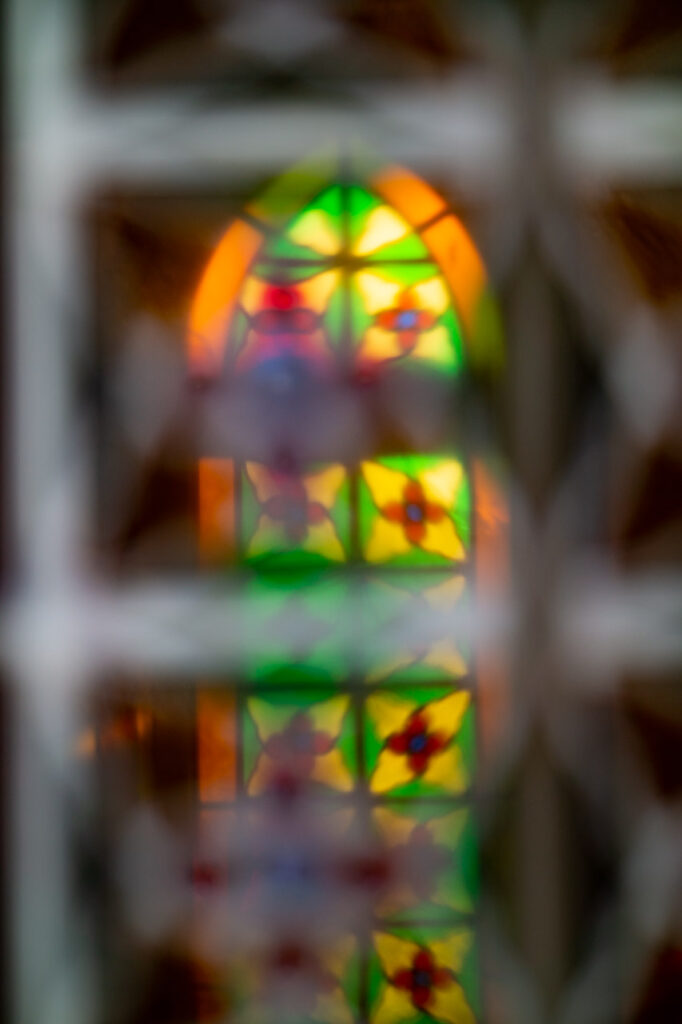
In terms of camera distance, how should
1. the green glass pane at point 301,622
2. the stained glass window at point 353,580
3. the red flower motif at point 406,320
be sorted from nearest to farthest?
the green glass pane at point 301,622
the stained glass window at point 353,580
the red flower motif at point 406,320

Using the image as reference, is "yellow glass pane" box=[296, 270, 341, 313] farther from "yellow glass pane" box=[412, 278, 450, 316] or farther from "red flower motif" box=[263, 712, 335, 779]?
"red flower motif" box=[263, 712, 335, 779]

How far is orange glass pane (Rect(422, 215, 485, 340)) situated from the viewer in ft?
2.43

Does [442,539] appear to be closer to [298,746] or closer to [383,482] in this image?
[383,482]

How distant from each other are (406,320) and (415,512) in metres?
0.16

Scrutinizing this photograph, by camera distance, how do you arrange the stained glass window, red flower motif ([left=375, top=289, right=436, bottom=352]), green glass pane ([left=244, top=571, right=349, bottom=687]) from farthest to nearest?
red flower motif ([left=375, top=289, right=436, bottom=352]), the stained glass window, green glass pane ([left=244, top=571, right=349, bottom=687])

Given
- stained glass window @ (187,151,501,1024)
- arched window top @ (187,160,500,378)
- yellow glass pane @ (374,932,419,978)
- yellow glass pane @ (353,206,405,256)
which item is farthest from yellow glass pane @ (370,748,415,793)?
yellow glass pane @ (353,206,405,256)

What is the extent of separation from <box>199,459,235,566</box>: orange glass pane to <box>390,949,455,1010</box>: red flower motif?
33 cm

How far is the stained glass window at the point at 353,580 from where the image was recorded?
63cm

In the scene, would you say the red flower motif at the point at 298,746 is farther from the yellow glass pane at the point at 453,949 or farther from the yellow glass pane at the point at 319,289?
the yellow glass pane at the point at 319,289

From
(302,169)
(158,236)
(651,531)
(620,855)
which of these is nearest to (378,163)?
(302,169)

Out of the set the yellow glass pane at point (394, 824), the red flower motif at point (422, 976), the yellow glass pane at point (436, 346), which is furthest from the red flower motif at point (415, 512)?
the red flower motif at point (422, 976)

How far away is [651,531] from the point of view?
63 cm

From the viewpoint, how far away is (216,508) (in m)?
0.69

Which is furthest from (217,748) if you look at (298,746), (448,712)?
(448,712)
